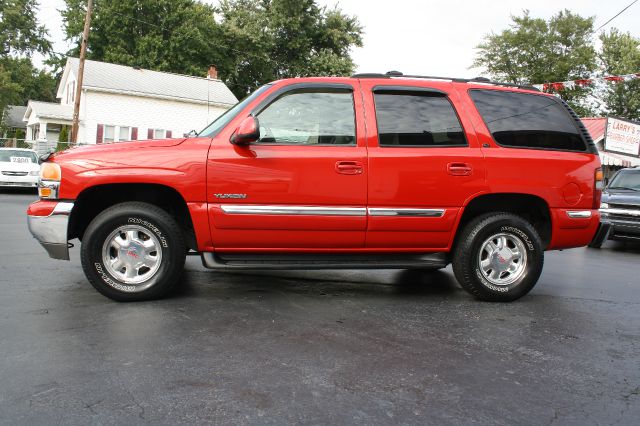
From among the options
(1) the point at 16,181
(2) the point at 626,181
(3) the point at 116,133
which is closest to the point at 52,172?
(2) the point at 626,181

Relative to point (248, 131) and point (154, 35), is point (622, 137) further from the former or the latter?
point (154, 35)

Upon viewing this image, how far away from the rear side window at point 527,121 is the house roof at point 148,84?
3016cm

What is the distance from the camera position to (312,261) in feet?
15.6

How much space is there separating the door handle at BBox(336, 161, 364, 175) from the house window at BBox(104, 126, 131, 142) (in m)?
30.2

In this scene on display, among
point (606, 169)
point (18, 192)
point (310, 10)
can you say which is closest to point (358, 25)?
point (310, 10)

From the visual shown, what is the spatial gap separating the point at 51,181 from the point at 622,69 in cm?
4876

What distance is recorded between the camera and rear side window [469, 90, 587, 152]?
506cm

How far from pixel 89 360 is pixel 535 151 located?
13.0 feet

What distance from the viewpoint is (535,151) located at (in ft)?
16.5

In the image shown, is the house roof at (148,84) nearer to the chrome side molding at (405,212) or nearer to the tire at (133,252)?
the tire at (133,252)

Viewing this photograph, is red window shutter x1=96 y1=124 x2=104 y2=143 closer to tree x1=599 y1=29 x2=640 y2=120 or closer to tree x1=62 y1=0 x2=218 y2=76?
tree x1=62 y1=0 x2=218 y2=76

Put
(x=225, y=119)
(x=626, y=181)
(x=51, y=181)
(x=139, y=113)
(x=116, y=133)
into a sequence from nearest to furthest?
(x=51, y=181) → (x=225, y=119) → (x=626, y=181) → (x=116, y=133) → (x=139, y=113)

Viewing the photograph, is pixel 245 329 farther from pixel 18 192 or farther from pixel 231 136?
pixel 18 192

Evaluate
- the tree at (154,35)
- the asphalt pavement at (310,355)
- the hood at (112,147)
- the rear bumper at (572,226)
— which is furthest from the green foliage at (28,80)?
the rear bumper at (572,226)
